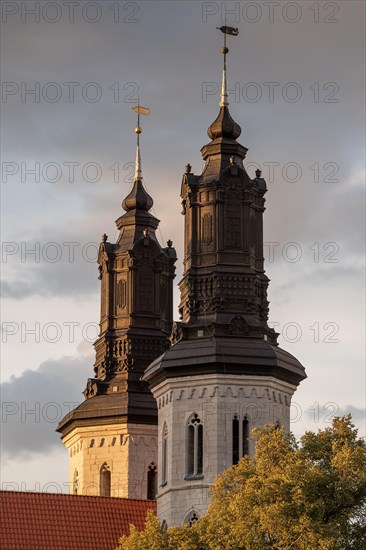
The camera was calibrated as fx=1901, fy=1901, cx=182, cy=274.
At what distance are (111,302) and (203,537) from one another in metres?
28.7

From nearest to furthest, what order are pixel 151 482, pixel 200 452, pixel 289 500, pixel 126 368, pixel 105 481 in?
pixel 289 500 → pixel 200 452 → pixel 151 482 → pixel 105 481 → pixel 126 368

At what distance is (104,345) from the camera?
89.4 metres

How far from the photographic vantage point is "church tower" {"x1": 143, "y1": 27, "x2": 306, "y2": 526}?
73000 mm

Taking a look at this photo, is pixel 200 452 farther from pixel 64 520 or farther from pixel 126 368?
pixel 126 368

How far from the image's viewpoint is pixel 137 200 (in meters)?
92.6

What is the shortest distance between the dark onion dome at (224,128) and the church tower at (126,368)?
1148 centimetres

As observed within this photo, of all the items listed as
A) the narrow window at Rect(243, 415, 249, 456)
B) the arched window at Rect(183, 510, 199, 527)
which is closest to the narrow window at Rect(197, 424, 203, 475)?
the arched window at Rect(183, 510, 199, 527)

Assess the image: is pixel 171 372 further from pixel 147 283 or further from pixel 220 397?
pixel 147 283

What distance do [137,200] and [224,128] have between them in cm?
1399

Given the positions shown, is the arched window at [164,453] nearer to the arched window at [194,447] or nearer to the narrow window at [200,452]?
the arched window at [194,447]

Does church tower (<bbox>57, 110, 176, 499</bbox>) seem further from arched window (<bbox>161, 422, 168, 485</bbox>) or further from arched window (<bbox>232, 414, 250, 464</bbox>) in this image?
arched window (<bbox>232, 414, 250, 464</bbox>)

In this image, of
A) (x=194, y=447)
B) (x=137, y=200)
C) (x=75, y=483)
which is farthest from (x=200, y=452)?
(x=137, y=200)

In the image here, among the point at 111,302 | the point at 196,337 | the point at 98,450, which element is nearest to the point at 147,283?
the point at 111,302

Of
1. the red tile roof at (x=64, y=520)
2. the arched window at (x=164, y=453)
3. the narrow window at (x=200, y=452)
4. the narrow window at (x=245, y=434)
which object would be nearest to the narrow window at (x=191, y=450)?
the narrow window at (x=200, y=452)
